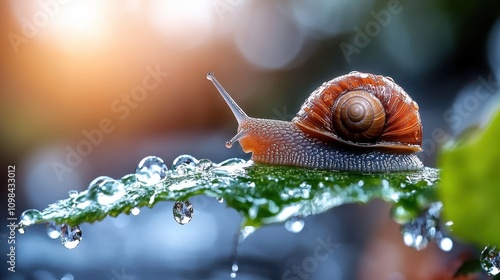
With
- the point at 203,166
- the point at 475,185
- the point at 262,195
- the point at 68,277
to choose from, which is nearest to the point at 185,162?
the point at 203,166

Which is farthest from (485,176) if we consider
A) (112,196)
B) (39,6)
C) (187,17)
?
(187,17)

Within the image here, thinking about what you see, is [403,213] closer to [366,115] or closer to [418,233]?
[418,233]

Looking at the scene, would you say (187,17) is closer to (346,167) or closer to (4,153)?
(4,153)

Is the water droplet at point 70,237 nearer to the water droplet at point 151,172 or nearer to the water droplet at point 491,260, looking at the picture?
the water droplet at point 151,172

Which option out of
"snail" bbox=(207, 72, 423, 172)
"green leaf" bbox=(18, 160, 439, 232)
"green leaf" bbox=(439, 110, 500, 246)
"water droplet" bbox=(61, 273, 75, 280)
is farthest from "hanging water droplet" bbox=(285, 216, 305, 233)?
"water droplet" bbox=(61, 273, 75, 280)

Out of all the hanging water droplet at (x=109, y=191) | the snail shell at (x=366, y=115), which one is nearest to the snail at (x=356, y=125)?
the snail shell at (x=366, y=115)
